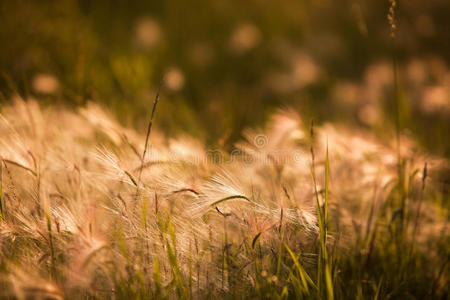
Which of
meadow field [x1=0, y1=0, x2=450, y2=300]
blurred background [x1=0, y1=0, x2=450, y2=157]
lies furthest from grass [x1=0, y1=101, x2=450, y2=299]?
blurred background [x1=0, y1=0, x2=450, y2=157]

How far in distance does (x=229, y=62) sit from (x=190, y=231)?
354 cm

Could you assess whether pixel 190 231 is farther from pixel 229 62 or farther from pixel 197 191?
pixel 229 62

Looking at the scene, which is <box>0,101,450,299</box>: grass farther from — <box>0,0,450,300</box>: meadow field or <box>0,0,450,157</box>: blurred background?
<box>0,0,450,157</box>: blurred background

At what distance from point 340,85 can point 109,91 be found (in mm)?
2586

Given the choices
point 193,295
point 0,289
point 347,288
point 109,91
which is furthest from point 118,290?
point 109,91

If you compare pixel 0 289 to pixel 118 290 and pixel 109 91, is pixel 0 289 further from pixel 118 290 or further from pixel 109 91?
pixel 109 91

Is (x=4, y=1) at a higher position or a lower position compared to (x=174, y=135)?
higher

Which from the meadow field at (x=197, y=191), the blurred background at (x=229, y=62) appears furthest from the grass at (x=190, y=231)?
the blurred background at (x=229, y=62)

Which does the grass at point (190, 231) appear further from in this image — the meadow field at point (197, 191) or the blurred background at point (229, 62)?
the blurred background at point (229, 62)

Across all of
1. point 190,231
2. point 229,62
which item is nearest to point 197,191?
point 190,231

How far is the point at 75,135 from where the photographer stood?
2.06 metres

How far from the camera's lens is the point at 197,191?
1.29m

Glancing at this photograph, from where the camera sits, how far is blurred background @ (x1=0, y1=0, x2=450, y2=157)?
2949 mm

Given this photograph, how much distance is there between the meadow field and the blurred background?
28 millimetres
